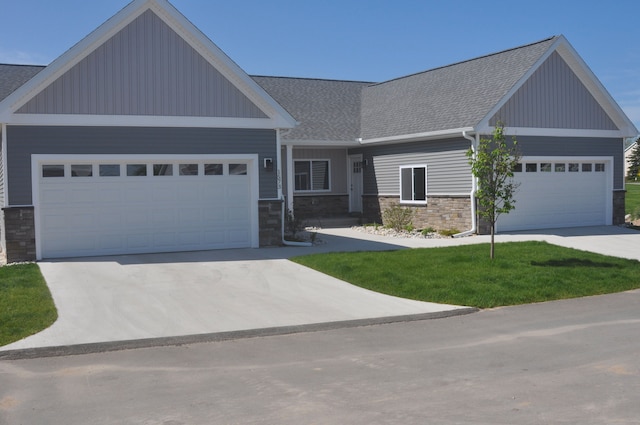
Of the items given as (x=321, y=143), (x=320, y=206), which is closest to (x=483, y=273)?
(x=321, y=143)

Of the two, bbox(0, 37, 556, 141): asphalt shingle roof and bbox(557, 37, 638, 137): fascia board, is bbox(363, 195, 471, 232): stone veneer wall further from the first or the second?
bbox(557, 37, 638, 137): fascia board

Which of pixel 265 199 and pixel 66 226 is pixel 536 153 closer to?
pixel 265 199

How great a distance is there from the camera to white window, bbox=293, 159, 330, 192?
83.6ft

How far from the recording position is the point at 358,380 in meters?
6.96

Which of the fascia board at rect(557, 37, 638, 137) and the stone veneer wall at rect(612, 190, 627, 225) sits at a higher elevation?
the fascia board at rect(557, 37, 638, 137)

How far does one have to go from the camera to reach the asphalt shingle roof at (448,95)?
2067 cm

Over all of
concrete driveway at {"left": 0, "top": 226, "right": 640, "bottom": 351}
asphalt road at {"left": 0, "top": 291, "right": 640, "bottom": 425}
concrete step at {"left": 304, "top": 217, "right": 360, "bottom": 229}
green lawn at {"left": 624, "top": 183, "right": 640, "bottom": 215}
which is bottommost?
asphalt road at {"left": 0, "top": 291, "right": 640, "bottom": 425}

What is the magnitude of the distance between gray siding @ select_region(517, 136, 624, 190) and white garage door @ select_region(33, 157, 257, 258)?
30.0ft

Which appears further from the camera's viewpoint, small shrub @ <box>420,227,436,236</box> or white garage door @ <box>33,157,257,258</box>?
small shrub @ <box>420,227,436,236</box>

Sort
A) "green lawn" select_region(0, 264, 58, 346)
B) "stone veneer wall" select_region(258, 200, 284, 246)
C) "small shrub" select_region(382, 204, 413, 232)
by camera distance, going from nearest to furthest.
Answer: "green lawn" select_region(0, 264, 58, 346) → "stone veneer wall" select_region(258, 200, 284, 246) → "small shrub" select_region(382, 204, 413, 232)

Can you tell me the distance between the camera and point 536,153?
21.2 m

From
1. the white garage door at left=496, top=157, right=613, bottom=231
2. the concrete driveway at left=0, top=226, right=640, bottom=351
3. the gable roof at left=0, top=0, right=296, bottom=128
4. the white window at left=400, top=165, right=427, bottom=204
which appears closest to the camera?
the concrete driveway at left=0, top=226, right=640, bottom=351

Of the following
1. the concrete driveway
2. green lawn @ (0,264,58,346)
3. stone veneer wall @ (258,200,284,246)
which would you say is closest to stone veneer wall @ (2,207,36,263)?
the concrete driveway

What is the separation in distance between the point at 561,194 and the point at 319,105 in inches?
394
